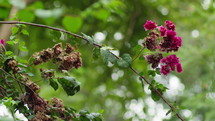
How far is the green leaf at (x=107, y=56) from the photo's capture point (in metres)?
0.98

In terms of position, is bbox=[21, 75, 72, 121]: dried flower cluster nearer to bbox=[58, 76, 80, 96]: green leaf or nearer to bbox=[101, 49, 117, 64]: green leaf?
bbox=[58, 76, 80, 96]: green leaf

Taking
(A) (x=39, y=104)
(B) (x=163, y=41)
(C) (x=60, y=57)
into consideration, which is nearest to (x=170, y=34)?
(B) (x=163, y=41)

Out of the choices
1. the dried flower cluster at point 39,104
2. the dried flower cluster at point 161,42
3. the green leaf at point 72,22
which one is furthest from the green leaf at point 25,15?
the dried flower cluster at point 161,42

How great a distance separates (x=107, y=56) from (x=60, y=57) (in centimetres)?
14

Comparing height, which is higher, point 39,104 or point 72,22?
point 72,22

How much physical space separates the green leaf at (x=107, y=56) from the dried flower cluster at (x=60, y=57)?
0.24 ft

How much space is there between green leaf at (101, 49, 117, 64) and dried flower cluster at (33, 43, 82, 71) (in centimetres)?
7

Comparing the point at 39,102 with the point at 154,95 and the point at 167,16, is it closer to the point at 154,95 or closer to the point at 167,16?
the point at 154,95

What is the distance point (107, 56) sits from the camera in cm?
99

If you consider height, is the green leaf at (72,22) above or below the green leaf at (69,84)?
above

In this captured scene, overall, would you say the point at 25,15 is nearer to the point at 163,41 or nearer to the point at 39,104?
the point at 39,104

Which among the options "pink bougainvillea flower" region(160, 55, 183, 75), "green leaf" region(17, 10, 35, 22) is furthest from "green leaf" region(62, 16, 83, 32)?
"pink bougainvillea flower" region(160, 55, 183, 75)

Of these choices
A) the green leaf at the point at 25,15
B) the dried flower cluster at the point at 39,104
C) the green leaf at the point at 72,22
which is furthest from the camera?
the green leaf at the point at 72,22

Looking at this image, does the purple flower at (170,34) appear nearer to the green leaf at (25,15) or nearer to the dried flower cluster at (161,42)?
the dried flower cluster at (161,42)
